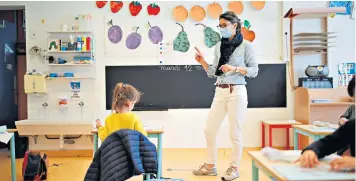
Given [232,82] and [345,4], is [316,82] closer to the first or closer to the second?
[345,4]

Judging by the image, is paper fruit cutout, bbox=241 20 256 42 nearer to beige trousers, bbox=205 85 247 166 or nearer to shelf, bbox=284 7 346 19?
shelf, bbox=284 7 346 19

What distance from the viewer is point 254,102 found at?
5191mm

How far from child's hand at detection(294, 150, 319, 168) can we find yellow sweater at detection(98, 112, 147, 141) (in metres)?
1.23

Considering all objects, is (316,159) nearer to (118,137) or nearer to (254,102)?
(118,137)

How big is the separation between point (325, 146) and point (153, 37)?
13.1ft

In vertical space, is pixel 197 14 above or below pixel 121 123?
above

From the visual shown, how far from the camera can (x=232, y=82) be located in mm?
→ 3170

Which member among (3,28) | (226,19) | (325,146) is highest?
(3,28)

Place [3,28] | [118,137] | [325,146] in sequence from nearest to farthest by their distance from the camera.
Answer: [325,146] < [118,137] < [3,28]

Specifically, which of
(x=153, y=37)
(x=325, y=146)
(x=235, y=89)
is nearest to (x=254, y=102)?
(x=153, y=37)

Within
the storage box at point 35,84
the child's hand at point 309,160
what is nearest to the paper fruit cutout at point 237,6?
the storage box at point 35,84

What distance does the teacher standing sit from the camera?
3160mm

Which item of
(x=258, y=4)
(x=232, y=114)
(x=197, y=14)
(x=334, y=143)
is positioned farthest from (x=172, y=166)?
(x=334, y=143)

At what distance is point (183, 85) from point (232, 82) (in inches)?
80.3
